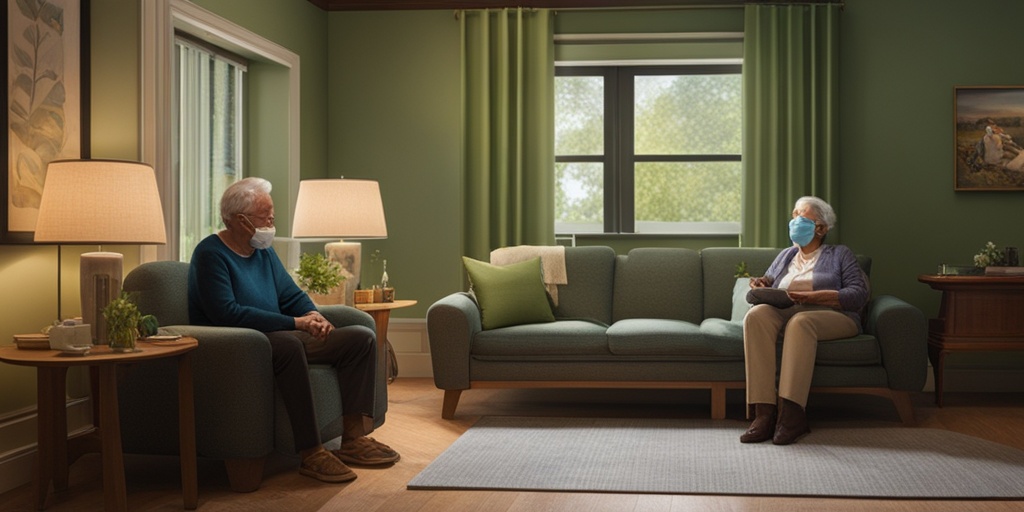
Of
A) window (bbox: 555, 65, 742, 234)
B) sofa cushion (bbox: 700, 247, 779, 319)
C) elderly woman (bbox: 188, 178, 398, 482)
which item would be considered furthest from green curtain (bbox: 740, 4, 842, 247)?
elderly woman (bbox: 188, 178, 398, 482)

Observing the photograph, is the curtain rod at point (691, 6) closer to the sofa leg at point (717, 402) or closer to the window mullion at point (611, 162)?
the window mullion at point (611, 162)

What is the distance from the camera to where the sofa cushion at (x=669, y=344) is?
4.93 m

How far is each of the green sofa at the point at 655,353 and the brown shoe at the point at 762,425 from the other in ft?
1.38

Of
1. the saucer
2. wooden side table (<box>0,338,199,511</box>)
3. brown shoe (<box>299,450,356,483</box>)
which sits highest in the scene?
the saucer

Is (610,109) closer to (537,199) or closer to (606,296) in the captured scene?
(537,199)

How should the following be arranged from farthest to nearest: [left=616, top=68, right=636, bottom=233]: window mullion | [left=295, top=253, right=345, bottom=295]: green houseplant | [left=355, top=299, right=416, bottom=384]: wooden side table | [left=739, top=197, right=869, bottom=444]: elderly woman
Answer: [left=616, top=68, right=636, bottom=233]: window mullion
[left=355, top=299, right=416, bottom=384]: wooden side table
[left=295, top=253, right=345, bottom=295]: green houseplant
[left=739, top=197, right=869, bottom=444]: elderly woman

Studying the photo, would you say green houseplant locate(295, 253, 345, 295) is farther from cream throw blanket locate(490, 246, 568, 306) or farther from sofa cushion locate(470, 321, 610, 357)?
cream throw blanket locate(490, 246, 568, 306)

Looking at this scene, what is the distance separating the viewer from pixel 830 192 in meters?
5.98

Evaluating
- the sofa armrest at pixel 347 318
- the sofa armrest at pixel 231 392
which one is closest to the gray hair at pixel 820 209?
the sofa armrest at pixel 347 318

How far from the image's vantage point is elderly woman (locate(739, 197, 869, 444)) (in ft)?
14.8

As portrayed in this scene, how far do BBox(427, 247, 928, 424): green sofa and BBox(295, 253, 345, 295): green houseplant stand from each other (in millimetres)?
521

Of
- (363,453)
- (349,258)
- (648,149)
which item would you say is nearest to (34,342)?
(363,453)

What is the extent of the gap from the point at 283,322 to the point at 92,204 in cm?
79

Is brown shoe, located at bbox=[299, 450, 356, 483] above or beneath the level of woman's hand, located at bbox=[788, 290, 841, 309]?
beneath
